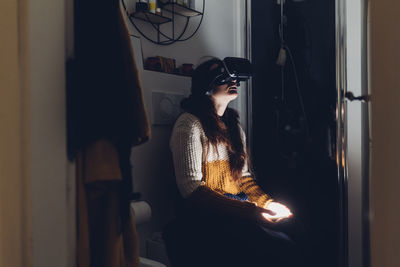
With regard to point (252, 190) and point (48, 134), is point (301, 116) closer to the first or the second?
point (252, 190)

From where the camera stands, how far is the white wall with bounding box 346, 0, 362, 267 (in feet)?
6.38

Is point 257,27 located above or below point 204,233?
above

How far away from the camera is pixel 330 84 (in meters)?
2.18

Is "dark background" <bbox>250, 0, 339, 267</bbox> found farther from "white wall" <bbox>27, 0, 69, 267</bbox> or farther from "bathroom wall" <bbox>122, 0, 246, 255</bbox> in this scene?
"white wall" <bbox>27, 0, 69, 267</bbox>

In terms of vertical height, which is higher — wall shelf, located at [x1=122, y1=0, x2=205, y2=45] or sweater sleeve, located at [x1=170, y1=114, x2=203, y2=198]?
wall shelf, located at [x1=122, y1=0, x2=205, y2=45]

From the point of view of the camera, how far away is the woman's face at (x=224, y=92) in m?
1.97

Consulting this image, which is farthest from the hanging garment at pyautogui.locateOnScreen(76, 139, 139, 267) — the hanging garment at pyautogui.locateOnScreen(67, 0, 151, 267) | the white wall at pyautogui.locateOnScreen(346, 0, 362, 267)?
the white wall at pyautogui.locateOnScreen(346, 0, 362, 267)

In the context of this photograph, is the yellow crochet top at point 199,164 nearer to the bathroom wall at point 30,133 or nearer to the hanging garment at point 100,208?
the hanging garment at point 100,208

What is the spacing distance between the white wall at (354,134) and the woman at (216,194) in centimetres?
47

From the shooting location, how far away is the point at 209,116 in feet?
6.32

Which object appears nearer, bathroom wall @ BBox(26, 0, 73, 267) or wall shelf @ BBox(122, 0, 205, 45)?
bathroom wall @ BBox(26, 0, 73, 267)

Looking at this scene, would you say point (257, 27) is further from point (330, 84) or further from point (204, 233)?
point (204, 233)

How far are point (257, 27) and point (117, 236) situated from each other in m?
1.92

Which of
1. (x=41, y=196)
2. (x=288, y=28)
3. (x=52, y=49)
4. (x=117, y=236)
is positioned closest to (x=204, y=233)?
(x=117, y=236)
